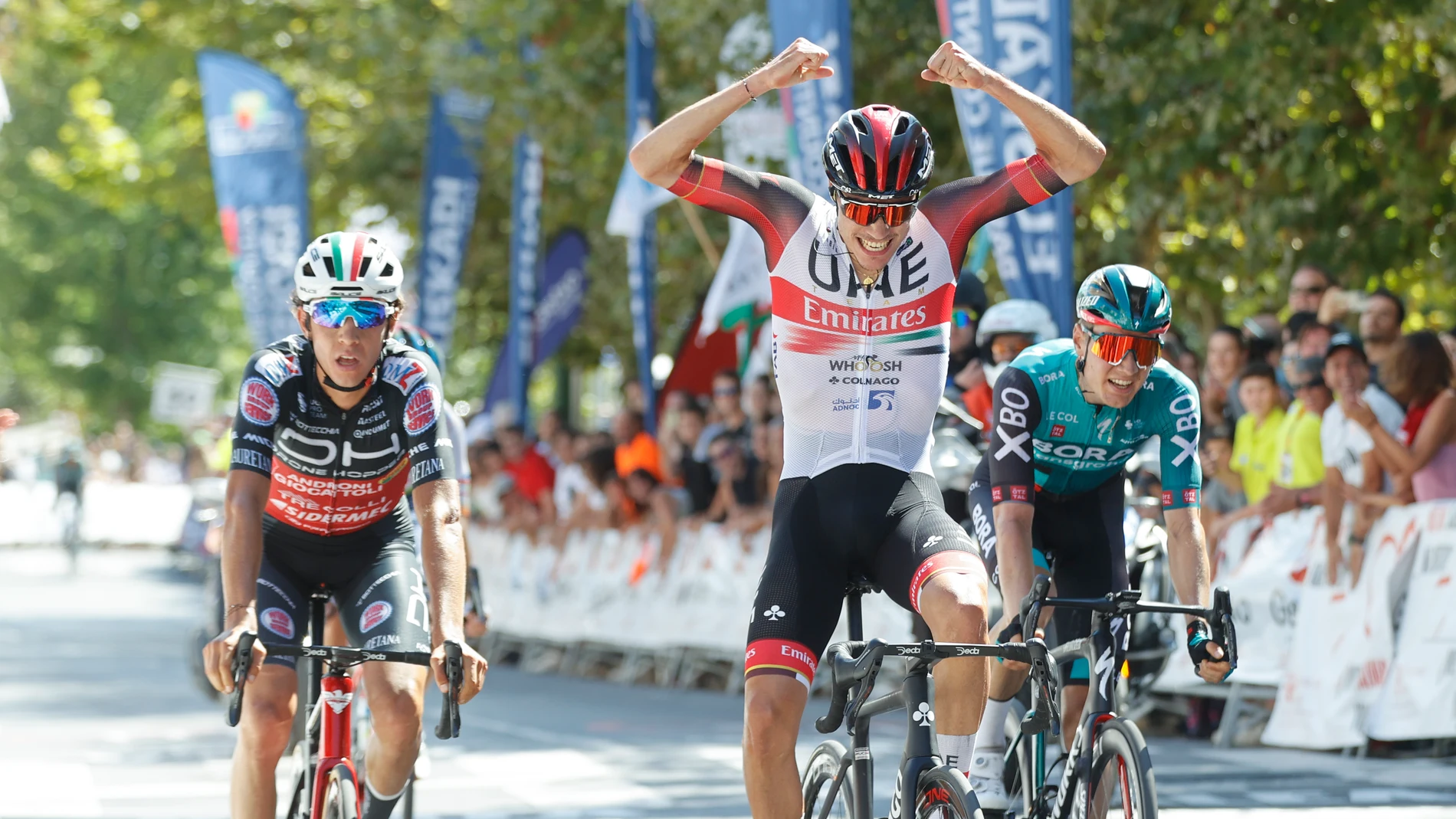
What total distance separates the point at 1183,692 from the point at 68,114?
154ft

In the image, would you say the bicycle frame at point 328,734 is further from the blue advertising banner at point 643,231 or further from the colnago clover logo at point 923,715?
the blue advertising banner at point 643,231

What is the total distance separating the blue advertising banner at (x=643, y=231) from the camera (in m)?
17.0

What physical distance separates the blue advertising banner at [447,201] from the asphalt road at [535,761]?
5.77 metres

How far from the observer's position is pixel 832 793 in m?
5.52

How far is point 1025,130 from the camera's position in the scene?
38.4 ft

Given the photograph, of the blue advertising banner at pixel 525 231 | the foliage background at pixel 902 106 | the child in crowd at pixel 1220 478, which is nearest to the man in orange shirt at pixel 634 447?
the foliage background at pixel 902 106

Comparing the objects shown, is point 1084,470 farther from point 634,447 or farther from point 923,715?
point 634,447

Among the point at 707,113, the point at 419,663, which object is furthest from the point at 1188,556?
the point at 419,663

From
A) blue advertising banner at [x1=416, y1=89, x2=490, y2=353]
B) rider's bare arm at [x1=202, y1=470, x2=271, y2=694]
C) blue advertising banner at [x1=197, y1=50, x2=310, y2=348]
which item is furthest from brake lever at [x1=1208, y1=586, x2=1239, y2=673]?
blue advertising banner at [x1=197, y1=50, x2=310, y2=348]

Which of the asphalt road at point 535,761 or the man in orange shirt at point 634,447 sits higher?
the man in orange shirt at point 634,447

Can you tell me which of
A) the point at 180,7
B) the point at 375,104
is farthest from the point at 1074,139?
the point at 180,7

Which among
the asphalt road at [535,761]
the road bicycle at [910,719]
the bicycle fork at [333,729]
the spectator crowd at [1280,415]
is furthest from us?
the spectator crowd at [1280,415]

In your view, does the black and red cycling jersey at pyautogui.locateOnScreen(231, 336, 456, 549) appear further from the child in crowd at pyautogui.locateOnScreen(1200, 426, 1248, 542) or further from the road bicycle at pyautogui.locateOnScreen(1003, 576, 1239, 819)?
the child in crowd at pyautogui.locateOnScreen(1200, 426, 1248, 542)

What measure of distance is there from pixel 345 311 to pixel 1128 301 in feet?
7.28
